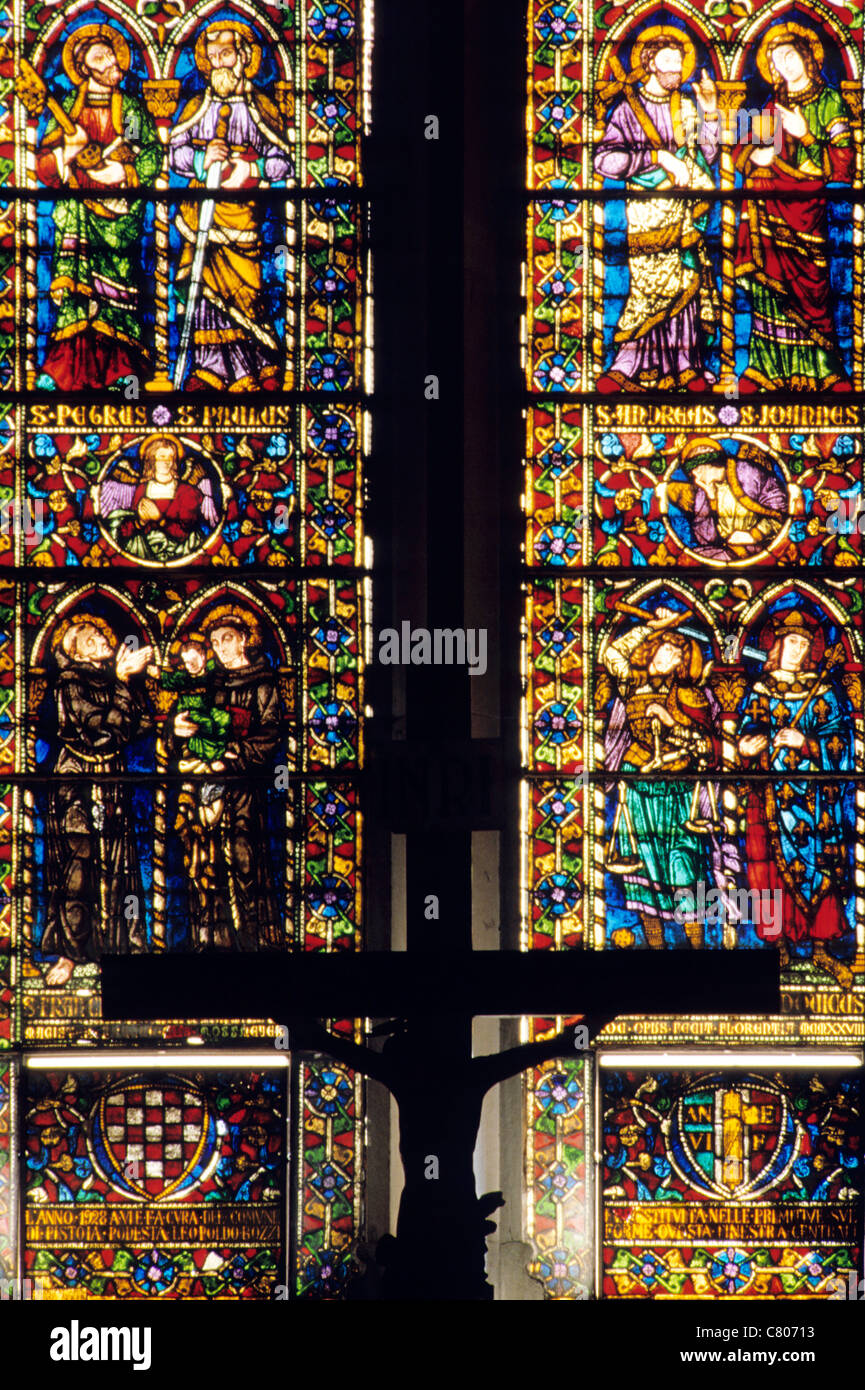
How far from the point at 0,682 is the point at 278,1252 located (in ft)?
7.61

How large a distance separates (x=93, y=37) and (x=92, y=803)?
2.90 m

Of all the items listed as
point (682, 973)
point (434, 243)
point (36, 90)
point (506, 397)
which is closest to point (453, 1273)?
point (682, 973)

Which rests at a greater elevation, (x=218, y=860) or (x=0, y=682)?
(x=0, y=682)

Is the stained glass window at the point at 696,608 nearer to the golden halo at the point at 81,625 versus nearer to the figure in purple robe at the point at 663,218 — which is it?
the figure in purple robe at the point at 663,218

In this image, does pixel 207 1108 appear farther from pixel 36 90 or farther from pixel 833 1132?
pixel 36 90

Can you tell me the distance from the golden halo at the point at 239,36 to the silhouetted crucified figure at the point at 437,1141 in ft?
12.1

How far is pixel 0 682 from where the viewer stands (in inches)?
220

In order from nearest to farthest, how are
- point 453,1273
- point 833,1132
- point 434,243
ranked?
point 453,1273 < point 434,243 < point 833,1132

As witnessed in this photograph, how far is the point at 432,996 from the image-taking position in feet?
13.0

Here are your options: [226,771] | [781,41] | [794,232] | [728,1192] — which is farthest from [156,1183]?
[781,41]

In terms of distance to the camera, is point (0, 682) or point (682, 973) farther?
point (0, 682)

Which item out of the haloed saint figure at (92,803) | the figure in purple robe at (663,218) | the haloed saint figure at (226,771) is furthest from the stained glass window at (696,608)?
the haloed saint figure at (92,803)

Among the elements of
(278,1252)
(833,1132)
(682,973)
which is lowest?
(278,1252)

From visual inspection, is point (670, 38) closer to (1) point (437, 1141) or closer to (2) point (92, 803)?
(2) point (92, 803)
